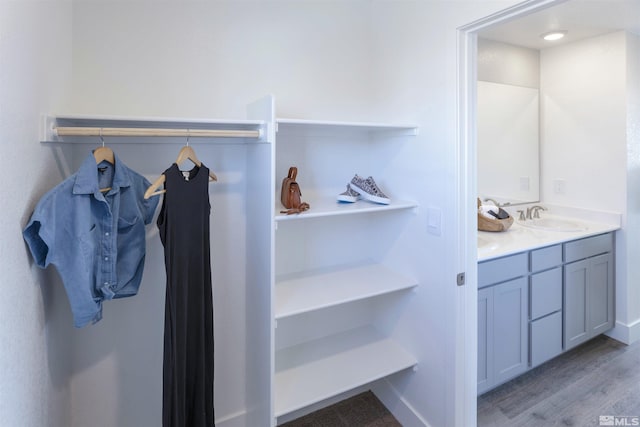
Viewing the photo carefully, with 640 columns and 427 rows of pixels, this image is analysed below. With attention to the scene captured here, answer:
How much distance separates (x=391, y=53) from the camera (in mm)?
1950

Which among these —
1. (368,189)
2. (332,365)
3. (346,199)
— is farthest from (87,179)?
(332,365)

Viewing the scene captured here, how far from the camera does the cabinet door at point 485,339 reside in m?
1.98

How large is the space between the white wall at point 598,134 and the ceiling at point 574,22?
0.15 m

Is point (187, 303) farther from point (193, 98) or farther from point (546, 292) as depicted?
point (546, 292)

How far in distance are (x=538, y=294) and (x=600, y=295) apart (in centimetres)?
81

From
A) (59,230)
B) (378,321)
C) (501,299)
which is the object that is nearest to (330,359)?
(378,321)

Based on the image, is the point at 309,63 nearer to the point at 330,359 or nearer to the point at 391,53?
the point at 391,53

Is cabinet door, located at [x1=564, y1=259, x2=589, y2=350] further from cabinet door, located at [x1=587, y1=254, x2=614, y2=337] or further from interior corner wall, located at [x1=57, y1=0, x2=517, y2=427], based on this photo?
interior corner wall, located at [x1=57, y1=0, x2=517, y2=427]

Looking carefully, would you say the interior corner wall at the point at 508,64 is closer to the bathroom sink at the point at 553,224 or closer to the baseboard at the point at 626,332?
the bathroom sink at the point at 553,224

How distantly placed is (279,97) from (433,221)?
103 centimetres

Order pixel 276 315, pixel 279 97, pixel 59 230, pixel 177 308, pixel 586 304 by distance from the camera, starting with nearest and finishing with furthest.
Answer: pixel 59 230 → pixel 177 308 → pixel 276 315 → pixel 279 97 → pixel 586 304

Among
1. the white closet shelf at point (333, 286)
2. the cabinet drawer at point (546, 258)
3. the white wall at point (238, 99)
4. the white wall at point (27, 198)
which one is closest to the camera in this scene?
the white wall at point (27, 198)

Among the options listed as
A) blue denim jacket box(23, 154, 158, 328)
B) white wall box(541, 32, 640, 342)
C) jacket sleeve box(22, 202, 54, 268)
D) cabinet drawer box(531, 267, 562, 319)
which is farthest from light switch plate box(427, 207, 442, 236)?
white wall box(541, 32, 640, 342)

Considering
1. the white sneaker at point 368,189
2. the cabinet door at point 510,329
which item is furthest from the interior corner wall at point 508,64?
the cabinet door at point 510,329
